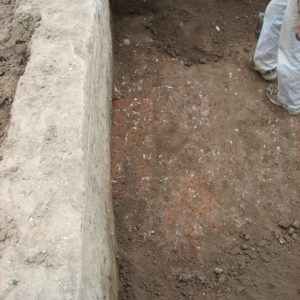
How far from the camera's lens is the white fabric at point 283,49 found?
3332 mm

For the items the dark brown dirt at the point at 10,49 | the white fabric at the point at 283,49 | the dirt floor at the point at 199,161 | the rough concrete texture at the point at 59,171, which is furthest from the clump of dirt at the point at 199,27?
the dark brown dirt at the point at 10,49

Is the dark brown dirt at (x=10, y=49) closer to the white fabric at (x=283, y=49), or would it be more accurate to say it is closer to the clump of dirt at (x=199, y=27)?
the clump of dirt at (x=199, y=27)

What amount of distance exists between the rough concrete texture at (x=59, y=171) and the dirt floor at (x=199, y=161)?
0.42 metres

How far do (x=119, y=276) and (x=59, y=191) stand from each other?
3.38ft

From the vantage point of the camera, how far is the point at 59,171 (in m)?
2.13

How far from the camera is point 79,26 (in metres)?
2.73

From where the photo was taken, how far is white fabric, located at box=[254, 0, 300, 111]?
10.9 ft

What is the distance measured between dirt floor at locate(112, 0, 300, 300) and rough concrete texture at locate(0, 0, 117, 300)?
0.42m

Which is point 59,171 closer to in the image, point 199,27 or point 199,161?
point 199,161

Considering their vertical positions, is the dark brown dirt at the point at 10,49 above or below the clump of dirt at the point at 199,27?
above

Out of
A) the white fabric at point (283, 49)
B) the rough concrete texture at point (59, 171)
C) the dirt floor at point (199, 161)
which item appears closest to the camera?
the rough concrete texture at point (59, 171)

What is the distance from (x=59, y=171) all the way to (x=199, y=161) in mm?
1520

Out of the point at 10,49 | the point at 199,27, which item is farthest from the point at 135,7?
the point at 10,49

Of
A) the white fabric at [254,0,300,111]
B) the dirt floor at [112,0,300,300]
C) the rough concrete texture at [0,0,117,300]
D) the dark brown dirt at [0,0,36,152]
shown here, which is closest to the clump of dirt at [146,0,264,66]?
the dirt floor at [112,0,300,300]
